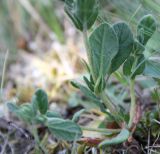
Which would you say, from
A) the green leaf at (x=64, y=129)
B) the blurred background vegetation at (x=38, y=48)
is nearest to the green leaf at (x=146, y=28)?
the green leaf at (x=64, y=129)

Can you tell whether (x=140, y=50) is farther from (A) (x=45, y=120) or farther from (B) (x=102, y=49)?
(A) (x=45, y=120)

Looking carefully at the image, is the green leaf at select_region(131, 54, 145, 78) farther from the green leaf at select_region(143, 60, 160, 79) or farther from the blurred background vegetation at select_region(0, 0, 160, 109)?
the blurred background vegetation at select_region(0, 0, 160, 109)

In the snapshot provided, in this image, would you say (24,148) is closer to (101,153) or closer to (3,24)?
(101,153)

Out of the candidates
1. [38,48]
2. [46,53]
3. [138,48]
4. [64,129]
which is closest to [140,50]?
[138,48]

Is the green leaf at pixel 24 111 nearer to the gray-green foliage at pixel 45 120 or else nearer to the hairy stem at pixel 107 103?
the gray-green foliage at pixel 45 120

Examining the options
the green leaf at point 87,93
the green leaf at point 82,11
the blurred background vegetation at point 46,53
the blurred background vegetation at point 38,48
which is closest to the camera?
the green leaf at point 82,11

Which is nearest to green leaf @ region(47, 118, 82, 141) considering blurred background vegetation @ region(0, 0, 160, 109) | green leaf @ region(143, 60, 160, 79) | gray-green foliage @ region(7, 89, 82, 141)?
gray-green foliage @ region(7, 89, 82, 141)
